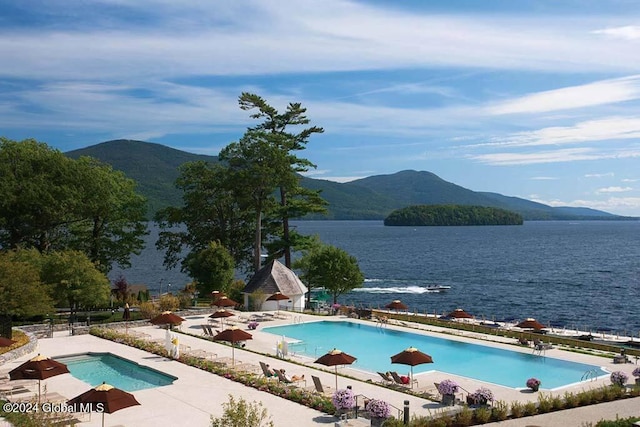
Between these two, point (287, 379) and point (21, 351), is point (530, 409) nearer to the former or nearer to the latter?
point (287, 379)

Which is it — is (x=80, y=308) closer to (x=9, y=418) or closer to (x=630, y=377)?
(x=9, y=418)

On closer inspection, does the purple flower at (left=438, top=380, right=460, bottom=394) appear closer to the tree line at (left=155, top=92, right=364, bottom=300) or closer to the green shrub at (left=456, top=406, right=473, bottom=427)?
the green shrub at (left=456, top=406, right=473, bottom=427)

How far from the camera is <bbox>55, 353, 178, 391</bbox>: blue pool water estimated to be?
87.3 ft

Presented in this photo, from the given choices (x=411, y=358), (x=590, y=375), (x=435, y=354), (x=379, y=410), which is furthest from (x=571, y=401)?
(x=435, y=354)

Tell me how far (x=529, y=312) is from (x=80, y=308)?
45.7m

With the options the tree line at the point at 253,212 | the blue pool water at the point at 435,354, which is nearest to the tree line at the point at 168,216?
the tree line at the point at 253,212

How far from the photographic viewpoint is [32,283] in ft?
113

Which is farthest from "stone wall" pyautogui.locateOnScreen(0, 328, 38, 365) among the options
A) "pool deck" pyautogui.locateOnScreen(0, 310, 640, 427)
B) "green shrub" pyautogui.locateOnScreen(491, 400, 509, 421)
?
"green shrub" pyautogui.locateOnScreen(491, 400, 509, 421)

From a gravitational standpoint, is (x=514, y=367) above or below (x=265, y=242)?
below

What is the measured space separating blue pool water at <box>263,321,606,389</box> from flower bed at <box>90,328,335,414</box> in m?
6.77

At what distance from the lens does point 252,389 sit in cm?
2461

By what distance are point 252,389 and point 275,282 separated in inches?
1033

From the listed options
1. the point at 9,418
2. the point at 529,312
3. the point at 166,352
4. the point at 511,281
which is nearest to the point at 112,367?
the point at 166,352

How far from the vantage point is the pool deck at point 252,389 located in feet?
66.5
